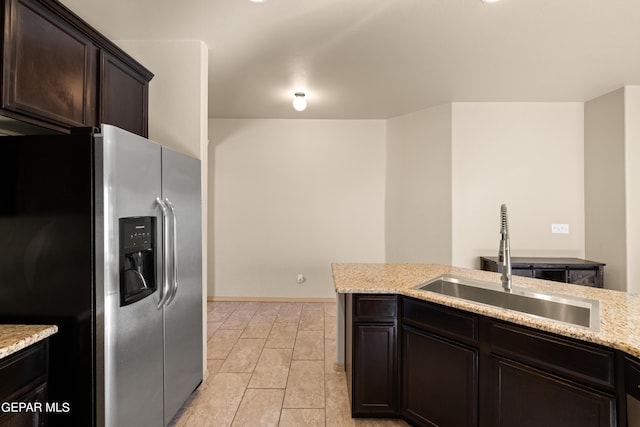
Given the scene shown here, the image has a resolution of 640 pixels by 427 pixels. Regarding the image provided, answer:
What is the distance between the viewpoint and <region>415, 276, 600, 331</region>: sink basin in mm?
1539

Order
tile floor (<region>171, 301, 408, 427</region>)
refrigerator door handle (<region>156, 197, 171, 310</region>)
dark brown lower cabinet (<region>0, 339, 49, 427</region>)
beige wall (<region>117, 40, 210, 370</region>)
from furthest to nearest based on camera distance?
beige wall (<region>117, 40, 210, 370</region>) → tile floor (<region>171, 301, 408, 427</region>) → refrigerator door handle (<region>156, 197, 171, 310</region>) → dark brown lower cabinet (<region>0, 339, 49, 427</region>)

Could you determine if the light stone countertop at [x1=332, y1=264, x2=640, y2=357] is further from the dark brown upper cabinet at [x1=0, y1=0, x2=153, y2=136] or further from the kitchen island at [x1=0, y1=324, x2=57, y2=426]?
the dark brown upper cabinet at [x1=0, y1=0, x2=153, y2=136]

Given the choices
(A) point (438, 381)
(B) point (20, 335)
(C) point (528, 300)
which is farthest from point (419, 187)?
(B) point (20, 335)

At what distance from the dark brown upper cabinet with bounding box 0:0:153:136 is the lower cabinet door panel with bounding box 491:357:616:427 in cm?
253

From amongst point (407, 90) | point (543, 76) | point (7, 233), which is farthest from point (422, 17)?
point (7, 233)

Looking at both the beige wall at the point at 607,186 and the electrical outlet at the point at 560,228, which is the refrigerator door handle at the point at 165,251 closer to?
the electrical outlet at the point at 560,228

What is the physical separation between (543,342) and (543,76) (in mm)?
2947

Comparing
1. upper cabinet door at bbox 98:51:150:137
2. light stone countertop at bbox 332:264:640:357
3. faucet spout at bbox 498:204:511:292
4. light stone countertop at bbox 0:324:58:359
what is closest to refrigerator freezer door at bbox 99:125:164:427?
light stone countertop at bbox 0:324:58:359

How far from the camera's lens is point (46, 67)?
61.7 inches

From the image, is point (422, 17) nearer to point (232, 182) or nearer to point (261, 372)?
point (261, 372)

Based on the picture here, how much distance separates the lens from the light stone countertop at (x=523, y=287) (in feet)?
3.98

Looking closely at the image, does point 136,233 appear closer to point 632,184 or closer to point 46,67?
point 46,67

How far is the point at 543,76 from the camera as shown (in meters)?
3.14

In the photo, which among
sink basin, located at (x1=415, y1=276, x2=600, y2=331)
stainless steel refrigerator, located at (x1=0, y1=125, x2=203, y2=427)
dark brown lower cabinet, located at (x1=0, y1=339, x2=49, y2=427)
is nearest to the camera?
dark brown lower cabinet, located at (x1=0, y1=339, x2=49, y2=427)
